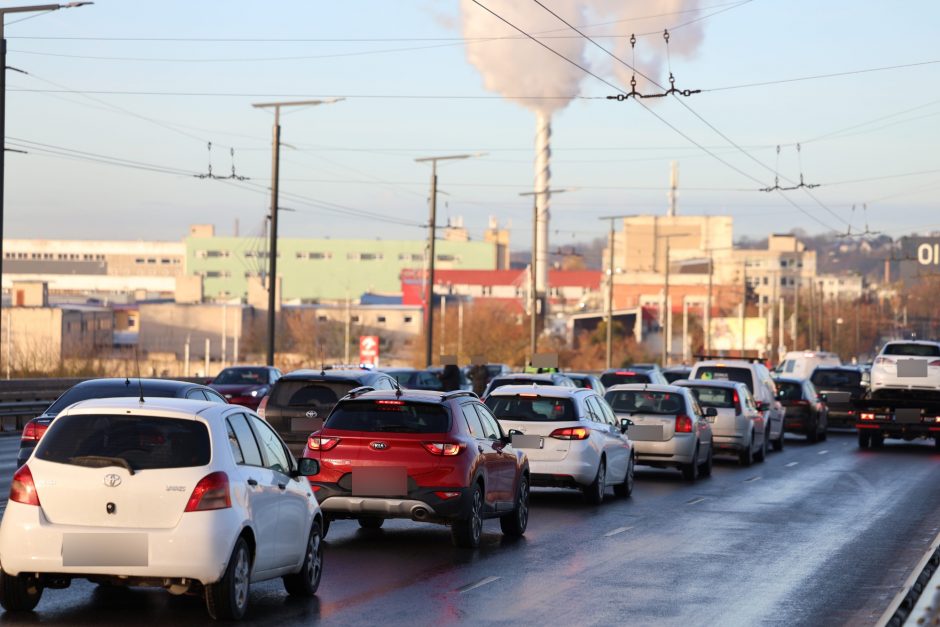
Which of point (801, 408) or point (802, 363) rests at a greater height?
point (802, 363)

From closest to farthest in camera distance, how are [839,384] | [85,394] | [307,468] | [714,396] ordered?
[307,468]
[85,394]
[714,396]
[839,384]

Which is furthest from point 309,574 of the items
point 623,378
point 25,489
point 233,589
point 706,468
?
point 623,378

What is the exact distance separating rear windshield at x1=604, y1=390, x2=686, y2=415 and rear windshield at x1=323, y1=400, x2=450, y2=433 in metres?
11.1

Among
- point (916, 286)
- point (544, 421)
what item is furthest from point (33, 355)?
point (916, 286)

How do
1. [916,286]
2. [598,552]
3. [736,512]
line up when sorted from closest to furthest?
[598,552] < [736,512] < [916,286]

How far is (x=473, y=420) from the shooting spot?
51.8ft

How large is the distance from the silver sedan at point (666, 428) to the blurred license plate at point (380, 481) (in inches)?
426

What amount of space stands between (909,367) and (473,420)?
24.6m

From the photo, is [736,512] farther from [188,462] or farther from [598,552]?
[188,462]

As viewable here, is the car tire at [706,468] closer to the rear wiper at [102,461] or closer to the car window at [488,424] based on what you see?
the car window at [488,424]

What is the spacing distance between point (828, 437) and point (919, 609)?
115 ft

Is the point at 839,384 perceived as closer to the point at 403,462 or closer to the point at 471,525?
the point at 471,525

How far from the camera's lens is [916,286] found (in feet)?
468

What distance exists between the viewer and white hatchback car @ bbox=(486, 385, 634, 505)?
2036cm
